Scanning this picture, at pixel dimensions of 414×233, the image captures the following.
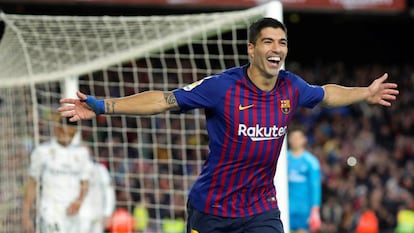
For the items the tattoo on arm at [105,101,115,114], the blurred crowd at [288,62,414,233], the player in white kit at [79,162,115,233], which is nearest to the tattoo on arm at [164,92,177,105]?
the tattoo on arm at [105,101,115,114]

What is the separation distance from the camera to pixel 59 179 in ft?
32.2

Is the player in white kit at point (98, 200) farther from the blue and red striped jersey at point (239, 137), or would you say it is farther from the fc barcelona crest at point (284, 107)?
the fc barcelona crest at point (284, 107)

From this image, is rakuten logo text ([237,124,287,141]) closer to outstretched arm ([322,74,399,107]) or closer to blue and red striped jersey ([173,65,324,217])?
blue and red striped jersey ([173,65,324,217])

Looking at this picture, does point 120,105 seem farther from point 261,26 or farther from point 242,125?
point 261,26

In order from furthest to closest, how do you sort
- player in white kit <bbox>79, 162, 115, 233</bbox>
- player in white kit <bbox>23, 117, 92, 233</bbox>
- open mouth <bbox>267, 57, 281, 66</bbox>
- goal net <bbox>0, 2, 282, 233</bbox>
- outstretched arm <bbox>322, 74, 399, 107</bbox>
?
player in white kit <bbox>79, 162, 115, 233</bbox>
player in white kit <bbox>23, 117, 92, 233</bbox>
goal net <bbox>0, 2, 282, 233</bbox>
outstretched arm <bbox>322, 74, 399, 107</bbox>
open mouth <bbox>267, 57, 281, 66</bbox>

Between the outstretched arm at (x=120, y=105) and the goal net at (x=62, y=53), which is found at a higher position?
the goal net at (x=62, y=53)

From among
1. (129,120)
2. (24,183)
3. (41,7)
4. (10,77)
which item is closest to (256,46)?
(10,77)

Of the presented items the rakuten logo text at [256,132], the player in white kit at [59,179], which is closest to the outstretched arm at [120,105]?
the rakuten logo text at [256,132]

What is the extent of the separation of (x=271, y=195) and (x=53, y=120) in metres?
5.74

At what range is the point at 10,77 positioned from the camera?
10.4m

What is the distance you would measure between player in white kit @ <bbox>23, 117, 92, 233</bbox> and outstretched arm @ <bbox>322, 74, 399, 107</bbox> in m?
4.36

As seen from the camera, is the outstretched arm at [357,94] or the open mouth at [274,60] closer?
the open mouth at [274,60]

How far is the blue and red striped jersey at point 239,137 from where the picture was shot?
5.45 meters

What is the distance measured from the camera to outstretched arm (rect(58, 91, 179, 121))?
5270 mm
